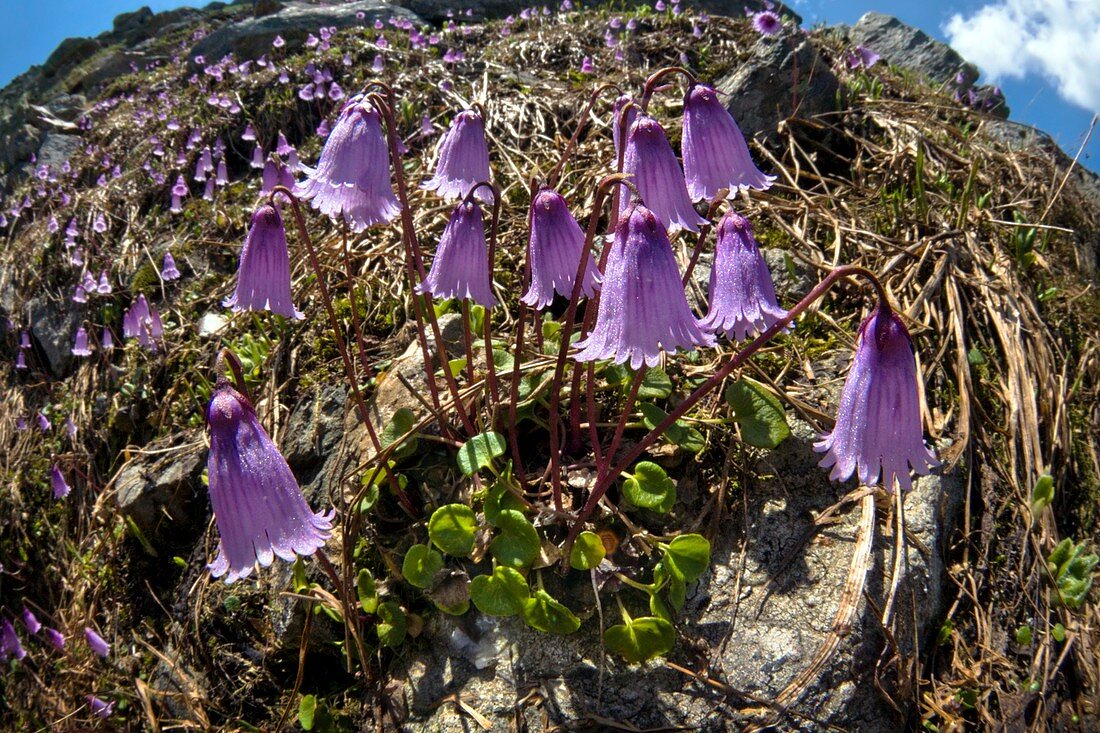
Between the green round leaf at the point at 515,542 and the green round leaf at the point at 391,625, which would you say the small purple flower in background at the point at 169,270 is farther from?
the green round leaf at the point at 515,542

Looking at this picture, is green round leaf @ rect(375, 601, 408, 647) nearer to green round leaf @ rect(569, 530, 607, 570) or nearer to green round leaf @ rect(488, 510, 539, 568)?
green round leaf @ rect(488, 510, 539, 568)

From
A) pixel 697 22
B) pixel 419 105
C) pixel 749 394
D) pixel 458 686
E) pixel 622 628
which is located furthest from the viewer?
pixel 697 22

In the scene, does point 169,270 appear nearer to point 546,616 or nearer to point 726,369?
point 546,616

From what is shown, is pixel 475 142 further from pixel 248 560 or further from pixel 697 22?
pixel 697 22

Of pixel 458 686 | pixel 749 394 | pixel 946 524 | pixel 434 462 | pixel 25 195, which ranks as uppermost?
pixel 25 195

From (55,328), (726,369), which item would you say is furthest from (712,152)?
(55,328)

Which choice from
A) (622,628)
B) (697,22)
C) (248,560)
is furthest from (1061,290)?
(697,22)
